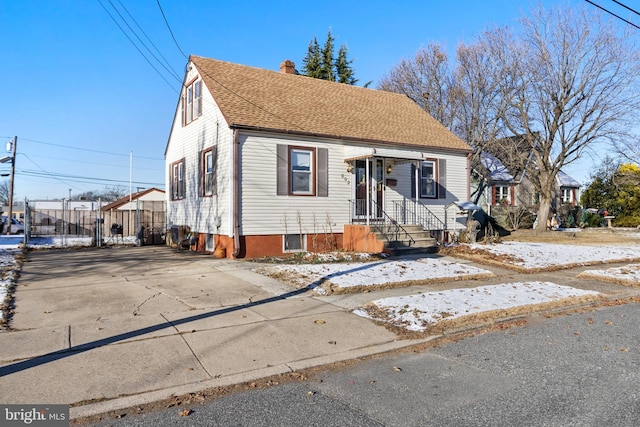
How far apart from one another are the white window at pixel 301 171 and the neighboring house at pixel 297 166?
0.11 ft

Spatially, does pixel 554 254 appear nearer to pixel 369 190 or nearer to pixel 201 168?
pixel 369 190

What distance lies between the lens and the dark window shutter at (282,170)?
1427 centimetres

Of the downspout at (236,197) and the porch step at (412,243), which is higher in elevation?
the downspout at (236,197)

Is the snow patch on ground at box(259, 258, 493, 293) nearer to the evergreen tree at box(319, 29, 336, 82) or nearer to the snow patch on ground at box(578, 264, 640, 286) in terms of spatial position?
the snow patch on ground at box(578, 264, 640, 286)

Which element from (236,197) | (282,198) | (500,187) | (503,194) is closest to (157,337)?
(236,197)

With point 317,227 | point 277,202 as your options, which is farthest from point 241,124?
point 317,227

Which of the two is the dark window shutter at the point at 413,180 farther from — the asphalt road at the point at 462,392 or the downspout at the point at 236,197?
the asphalt road at the point at 462,392

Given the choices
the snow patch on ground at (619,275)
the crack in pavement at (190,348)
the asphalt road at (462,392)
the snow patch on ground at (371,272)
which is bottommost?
the asphalt road at (462,392)

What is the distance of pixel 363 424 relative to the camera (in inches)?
142

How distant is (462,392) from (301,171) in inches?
440

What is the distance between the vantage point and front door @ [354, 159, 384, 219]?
52.7 feet

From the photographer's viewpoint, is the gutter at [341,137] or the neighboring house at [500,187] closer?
the gutter at [341,137]

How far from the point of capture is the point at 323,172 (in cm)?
1503

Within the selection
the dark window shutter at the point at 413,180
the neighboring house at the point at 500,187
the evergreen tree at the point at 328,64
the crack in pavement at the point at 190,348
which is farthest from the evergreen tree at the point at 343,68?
the crack in pavement at the point at 190,348
